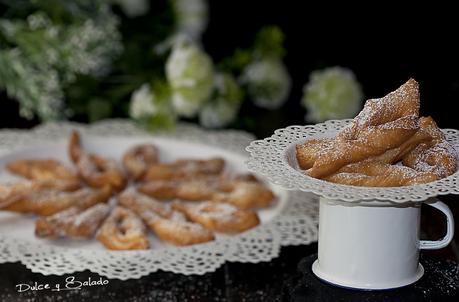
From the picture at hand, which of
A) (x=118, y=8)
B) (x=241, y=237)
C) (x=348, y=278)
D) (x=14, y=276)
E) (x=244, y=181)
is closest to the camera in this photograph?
(x=348, y=278)

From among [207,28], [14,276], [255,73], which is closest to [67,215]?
[14,276]

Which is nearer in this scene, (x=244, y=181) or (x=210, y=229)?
(x=210, y=229)

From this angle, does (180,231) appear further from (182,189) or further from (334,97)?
(334,97)

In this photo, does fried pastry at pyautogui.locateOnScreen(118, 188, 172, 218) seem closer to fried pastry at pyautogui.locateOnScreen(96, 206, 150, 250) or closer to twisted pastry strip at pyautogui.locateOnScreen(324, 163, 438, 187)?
fried pastry at pyautogui.locateOnScreen(96, 206, 150, 250)

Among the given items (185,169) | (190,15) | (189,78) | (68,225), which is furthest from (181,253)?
(190,15)

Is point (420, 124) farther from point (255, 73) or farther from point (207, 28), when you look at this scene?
point (207, 28)

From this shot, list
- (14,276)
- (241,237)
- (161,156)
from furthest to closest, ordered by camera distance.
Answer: (161,156) < (241,237) < (14,276)

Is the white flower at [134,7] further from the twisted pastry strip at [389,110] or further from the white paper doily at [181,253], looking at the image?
the twisted pastry strip at [389,110]
